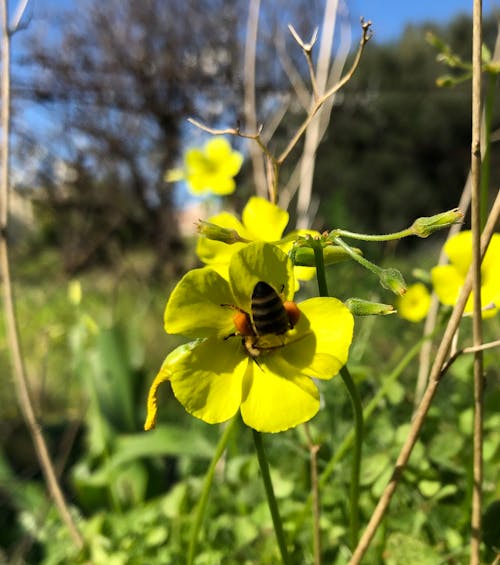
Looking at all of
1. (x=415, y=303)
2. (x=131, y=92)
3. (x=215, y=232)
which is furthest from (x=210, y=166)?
(x=131, y=92)

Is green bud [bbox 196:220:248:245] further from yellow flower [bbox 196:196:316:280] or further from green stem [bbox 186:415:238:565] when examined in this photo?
green stem [bbox 186:415:238:565]

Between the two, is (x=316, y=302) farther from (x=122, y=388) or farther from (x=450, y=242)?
(x=122, y=388)

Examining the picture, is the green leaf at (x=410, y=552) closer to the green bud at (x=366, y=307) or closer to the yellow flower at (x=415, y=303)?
the green bud at (x=366, y=307)

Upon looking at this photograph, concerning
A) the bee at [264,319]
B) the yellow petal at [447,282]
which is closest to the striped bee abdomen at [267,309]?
the bee at [264,319]

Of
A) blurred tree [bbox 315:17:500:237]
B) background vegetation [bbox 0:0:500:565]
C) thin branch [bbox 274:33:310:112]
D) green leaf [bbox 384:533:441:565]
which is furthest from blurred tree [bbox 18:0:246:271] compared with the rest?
green leaf [bbox 384:533:441:565]

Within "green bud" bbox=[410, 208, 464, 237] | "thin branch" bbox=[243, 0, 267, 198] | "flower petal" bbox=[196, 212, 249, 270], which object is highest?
"thin branch" bbox=[243, 0, 267, 198]

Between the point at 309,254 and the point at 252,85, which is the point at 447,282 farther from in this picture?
the point at 252,85
